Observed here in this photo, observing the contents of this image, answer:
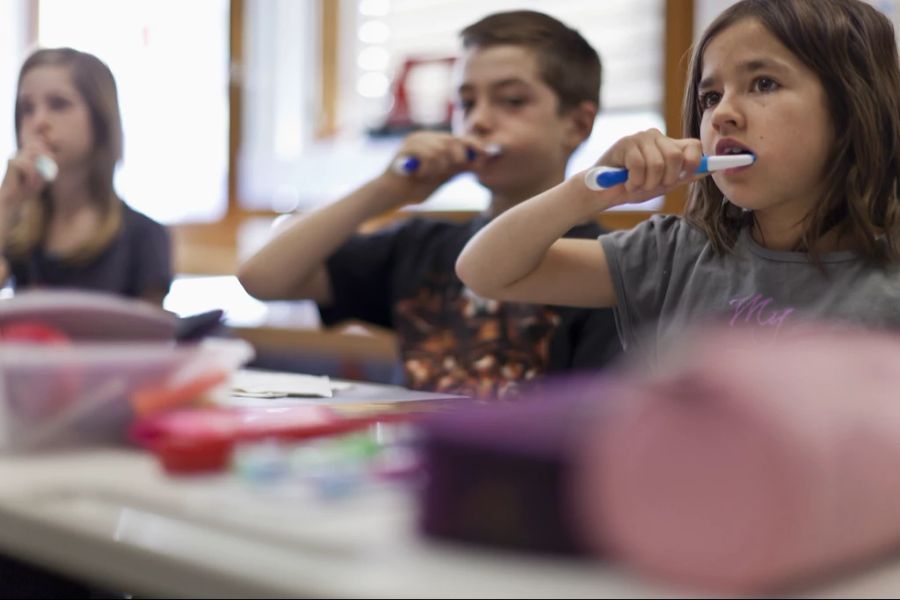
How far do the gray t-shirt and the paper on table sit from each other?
1.02 ft

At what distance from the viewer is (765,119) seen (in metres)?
0.86

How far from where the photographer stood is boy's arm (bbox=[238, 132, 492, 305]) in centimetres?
133

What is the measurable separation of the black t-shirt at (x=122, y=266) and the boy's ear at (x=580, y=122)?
29.5 inches

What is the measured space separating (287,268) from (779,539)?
1.12 metres

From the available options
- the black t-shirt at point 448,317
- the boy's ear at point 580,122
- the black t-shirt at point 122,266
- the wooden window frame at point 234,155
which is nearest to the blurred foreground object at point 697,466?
the black t-shirt at point 448,317

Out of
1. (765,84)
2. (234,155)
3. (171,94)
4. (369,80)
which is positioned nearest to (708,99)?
(765,84)

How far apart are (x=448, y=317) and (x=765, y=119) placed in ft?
1.80

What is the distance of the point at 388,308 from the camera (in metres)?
1.41

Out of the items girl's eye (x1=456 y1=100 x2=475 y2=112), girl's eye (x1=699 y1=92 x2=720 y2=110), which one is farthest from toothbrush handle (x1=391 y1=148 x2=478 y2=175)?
girl's eye (x1=699 y1=92 x2=720 y2=110)

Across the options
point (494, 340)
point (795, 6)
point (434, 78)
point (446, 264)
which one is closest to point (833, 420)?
point (795, 6)

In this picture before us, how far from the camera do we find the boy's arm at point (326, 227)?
1.33 meters

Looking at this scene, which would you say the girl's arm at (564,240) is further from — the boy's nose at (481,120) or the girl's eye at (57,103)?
the girl's eye at (57,103)

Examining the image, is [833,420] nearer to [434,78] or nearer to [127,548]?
[127,548]

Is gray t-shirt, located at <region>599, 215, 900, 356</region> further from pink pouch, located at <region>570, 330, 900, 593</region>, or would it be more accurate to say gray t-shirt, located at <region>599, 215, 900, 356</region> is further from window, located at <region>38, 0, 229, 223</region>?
window, located at <region>38, 0, 229, 223</region>
